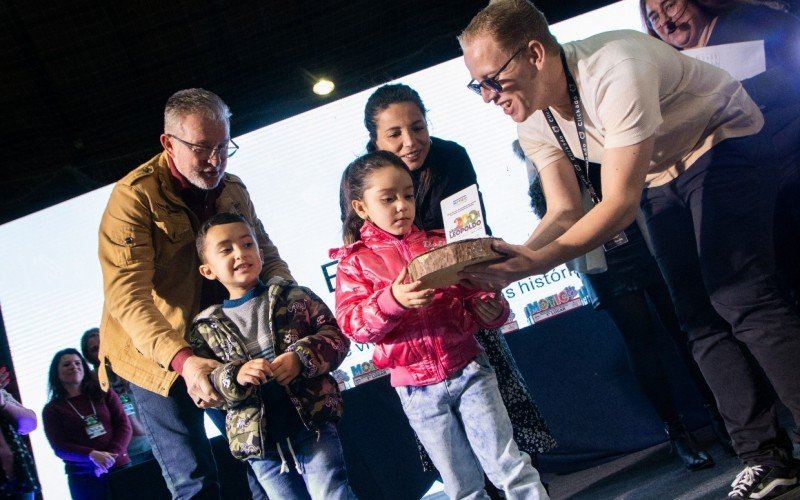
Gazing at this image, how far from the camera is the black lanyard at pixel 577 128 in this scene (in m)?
1.57

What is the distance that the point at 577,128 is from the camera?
1.63 m

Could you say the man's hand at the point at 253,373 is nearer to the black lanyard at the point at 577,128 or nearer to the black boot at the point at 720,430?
the black lanyard at the point at 577,128

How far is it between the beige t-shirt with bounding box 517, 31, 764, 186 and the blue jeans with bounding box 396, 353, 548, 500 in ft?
2.28

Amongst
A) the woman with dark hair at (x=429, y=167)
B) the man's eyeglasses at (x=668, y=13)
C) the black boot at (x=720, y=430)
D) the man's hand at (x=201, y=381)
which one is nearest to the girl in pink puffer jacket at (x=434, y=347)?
the woman with dark hair at (x=429, y=167)

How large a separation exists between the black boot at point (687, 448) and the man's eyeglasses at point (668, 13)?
4.87 ft

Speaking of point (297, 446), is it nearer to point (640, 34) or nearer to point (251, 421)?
point (251, 421)

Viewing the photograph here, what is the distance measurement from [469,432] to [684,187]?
829 mm

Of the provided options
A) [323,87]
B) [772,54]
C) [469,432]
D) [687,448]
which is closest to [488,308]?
[469,432]

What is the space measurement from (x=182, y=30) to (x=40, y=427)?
2398mm

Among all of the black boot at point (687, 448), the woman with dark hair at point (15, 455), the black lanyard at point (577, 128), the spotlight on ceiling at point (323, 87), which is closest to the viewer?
the black lanyard at point (577, 128)

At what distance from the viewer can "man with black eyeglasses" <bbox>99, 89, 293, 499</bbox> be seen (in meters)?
1.75

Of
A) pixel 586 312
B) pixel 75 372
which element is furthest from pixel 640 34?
pixel 75 372

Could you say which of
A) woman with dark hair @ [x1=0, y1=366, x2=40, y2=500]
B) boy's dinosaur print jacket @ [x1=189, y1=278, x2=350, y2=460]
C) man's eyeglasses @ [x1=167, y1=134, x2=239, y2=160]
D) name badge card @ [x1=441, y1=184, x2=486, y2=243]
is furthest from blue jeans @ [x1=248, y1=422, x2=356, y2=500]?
woman with dark hair @ [x1=0, y1=366, x2=40, y2=500]

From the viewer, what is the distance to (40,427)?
3.61m
